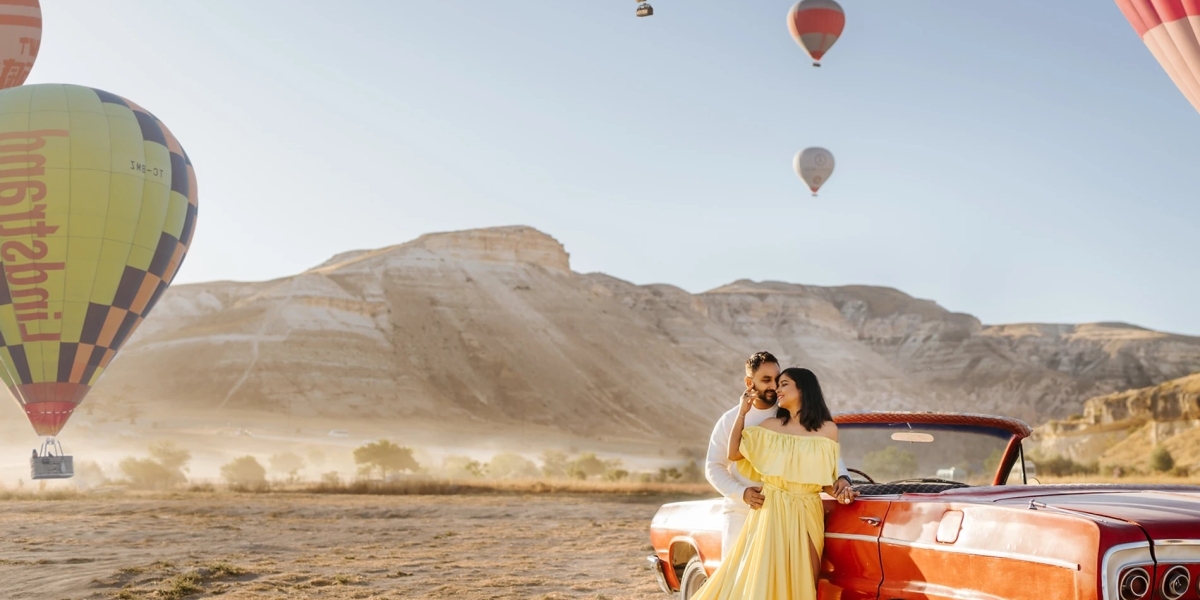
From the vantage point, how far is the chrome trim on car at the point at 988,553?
4270mm

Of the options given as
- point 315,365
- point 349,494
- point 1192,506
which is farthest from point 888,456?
point 315,365

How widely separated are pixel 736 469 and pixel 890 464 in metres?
1.07

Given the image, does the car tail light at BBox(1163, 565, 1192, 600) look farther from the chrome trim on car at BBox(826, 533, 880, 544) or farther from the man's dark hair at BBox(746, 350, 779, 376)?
the man's dark hair at BBox(746, 350, 779, 376)

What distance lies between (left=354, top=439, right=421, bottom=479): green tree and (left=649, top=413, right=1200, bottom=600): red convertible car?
53084 millimetres

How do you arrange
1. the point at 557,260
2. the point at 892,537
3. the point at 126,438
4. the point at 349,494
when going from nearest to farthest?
the point at 892,537
the point at 349,494
the point at 126,438
the point at 557,260

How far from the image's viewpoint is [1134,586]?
13.6ft

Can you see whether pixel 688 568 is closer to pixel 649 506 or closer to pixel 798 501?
pixel 798 501

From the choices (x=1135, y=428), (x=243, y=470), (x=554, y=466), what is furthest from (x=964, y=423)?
(x=554, y=466)

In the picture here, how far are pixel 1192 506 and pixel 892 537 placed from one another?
1252 millimetres

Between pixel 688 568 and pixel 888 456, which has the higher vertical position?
pixel 888 456

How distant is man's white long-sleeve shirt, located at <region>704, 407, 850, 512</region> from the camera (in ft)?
20.0

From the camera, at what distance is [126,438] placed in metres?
69.1

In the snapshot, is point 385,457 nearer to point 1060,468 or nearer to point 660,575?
point 1060,468

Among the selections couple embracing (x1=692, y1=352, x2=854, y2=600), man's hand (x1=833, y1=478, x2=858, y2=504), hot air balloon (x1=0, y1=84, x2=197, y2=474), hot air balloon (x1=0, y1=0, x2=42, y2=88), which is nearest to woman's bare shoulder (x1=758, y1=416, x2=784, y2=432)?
couple embracing (x1=692, y1=352, x2=854, y2=600)
